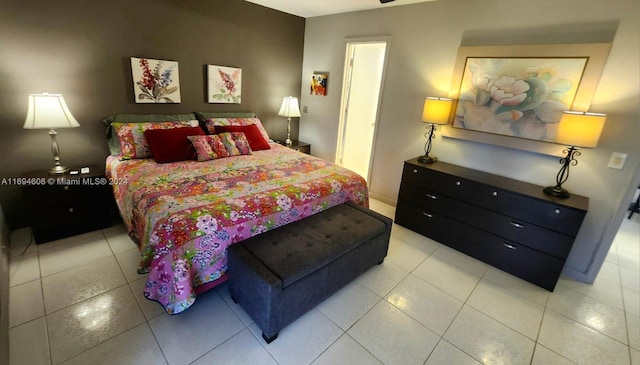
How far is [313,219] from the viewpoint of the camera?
215 centimetres

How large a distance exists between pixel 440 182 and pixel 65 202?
132 inches

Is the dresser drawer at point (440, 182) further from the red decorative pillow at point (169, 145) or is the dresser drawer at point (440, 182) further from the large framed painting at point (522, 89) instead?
the red decorative pillow at point (169, 145)

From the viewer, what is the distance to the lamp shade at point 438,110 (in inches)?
108

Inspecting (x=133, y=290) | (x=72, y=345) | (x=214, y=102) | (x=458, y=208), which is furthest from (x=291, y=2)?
(x=72, y=345)

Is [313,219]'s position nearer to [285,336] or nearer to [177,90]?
[285,336]

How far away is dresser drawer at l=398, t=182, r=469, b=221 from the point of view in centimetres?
262

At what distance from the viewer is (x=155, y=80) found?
2.97m

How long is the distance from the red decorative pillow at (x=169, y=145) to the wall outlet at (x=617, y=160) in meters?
3.54

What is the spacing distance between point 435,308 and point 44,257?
118 inches

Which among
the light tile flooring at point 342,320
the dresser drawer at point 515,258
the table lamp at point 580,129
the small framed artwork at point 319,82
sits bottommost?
the light tile flooring at point 342,320

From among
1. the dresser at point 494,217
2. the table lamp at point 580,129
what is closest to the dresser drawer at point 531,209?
the dresser at point 494,217

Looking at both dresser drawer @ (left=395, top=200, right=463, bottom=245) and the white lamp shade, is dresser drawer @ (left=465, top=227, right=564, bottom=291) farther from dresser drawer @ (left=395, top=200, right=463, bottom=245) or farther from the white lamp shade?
the white lamp shade

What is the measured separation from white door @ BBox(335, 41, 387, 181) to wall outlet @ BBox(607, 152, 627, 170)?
218 cm

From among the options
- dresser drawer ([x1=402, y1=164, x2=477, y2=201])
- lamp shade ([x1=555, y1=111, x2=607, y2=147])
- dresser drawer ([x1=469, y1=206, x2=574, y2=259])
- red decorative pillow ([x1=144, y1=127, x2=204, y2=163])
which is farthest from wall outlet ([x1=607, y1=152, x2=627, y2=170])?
red decorative pillow ([x1=144, y1=127, x2=204, y2=163])
